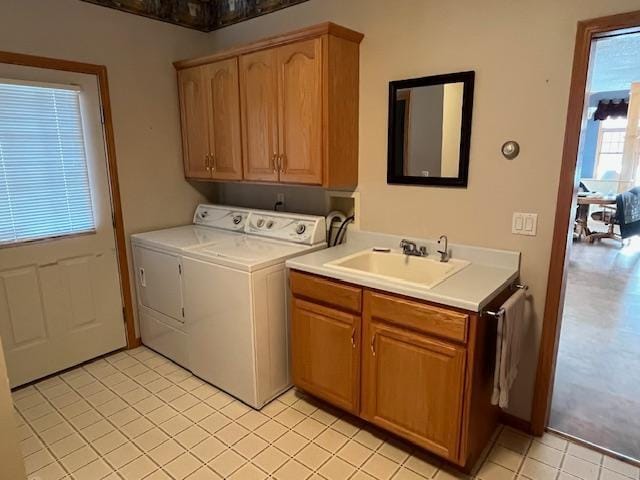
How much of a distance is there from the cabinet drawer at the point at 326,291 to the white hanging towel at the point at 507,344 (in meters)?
0.67

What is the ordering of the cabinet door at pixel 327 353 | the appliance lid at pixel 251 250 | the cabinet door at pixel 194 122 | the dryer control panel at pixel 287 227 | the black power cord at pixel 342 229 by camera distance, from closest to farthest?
the cabinet door at pixel 327 353
the appliance lid at pixel 251 250
the dryer control panel at pixel 287 227
the black power cord at pixel 342 229
the cabinet door at pixel 194 122

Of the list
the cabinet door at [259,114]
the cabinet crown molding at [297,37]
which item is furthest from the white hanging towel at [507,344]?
the cabinet crown molding at [297,37]

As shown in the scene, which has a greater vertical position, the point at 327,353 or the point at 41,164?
the point at 41,164

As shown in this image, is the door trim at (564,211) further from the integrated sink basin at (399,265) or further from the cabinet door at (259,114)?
the cabinet door at (259,114)

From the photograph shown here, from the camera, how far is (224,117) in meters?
2.94

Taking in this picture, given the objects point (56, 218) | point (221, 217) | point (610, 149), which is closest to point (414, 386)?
point (221, 217)

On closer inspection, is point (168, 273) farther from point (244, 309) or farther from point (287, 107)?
point (287, 107)

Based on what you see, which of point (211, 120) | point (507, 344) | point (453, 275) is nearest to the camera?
point (507, 344)

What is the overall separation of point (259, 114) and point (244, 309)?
130cm

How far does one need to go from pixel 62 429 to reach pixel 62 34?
8.04ft

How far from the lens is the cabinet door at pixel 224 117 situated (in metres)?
2.83

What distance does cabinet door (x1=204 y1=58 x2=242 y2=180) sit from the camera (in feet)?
9.27

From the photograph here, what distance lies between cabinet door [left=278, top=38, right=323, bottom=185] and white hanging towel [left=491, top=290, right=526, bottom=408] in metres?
1.27

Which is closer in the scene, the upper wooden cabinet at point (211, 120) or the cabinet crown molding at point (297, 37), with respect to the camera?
the cabinet crown molding at point (297, 37)
